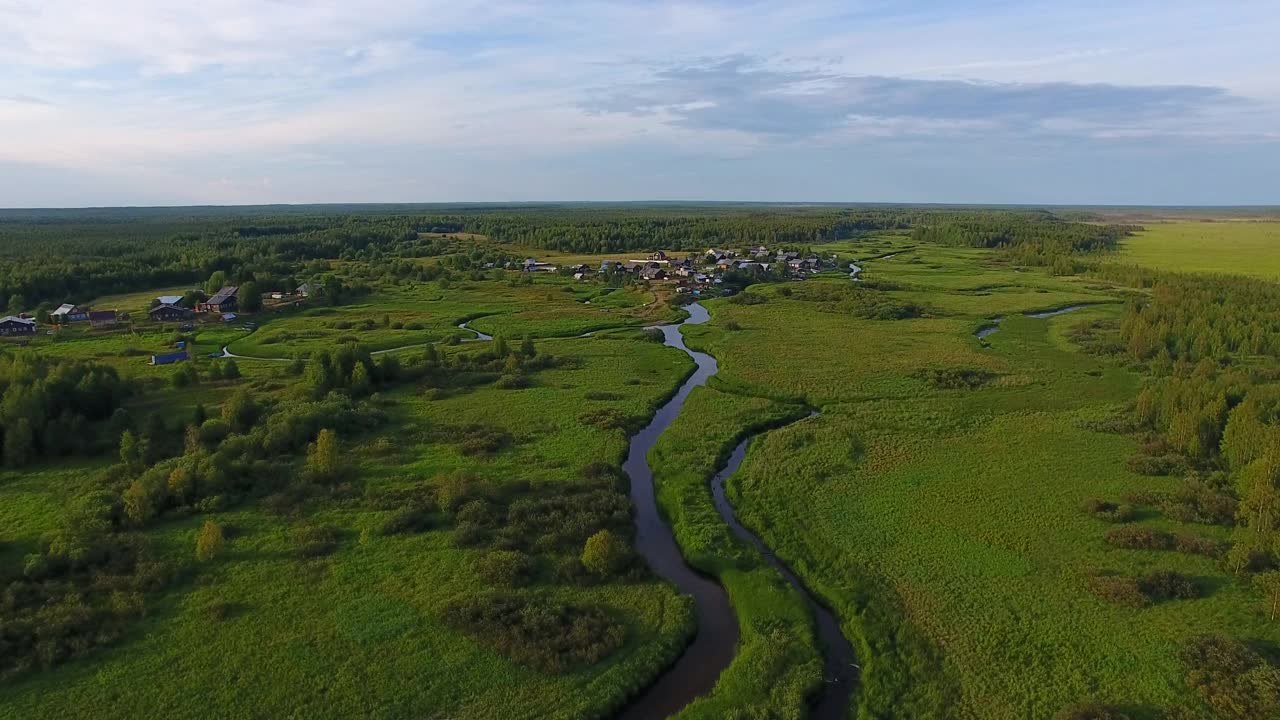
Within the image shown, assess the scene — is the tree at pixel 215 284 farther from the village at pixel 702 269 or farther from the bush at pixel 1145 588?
the bush at pixel 1145 588

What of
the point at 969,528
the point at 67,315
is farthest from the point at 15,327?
the point at 969,528

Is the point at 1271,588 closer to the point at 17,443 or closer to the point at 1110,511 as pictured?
the point at 1110,511

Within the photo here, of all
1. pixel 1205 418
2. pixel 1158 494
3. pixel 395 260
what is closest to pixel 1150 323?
pixel 1205 418

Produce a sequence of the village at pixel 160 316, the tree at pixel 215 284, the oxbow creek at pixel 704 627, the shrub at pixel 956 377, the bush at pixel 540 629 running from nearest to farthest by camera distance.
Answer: the oxbow creek at pixel 704 627 < the bush at pixel 540 629 < the shrub at pixel 956 377 < the village at pixel 160 316 < the tree at pixel 215 284

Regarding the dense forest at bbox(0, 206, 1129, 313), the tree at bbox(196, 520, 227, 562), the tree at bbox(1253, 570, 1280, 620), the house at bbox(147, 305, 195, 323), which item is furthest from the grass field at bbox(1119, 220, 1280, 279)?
the house at bbox(147, 305, 195, 323)

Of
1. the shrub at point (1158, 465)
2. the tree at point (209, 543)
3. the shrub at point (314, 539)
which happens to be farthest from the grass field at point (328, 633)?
the shrub at point (1158, 465)

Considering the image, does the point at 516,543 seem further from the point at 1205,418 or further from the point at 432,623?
the point at 1205,418

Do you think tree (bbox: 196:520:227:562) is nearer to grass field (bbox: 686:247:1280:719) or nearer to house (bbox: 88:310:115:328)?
grass field (bbox: 686:247:1280:719)
